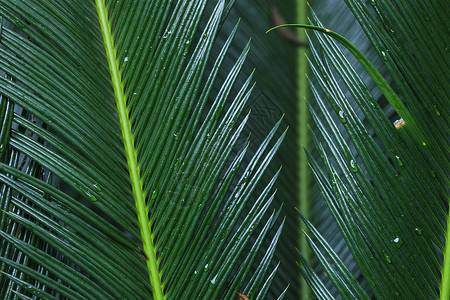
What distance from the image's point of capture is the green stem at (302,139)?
1.04m

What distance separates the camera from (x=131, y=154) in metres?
0.79

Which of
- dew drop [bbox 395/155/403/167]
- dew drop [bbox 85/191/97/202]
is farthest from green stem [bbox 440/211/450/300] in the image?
dew drop [bbox 85/191/97/202]

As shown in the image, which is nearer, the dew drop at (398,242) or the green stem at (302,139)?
the dew drop at (398,242)

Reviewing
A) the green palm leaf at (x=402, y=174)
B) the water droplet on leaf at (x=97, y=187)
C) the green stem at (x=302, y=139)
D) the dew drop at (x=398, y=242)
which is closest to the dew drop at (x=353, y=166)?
the green palm leaf at (x=402, y=174)

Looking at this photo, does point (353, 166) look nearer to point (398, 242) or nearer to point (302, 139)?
point (398, 242)

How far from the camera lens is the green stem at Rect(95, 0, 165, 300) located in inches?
30.6

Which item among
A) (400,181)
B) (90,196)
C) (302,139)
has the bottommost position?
(90,196)

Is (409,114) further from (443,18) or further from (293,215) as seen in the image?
(293,215)

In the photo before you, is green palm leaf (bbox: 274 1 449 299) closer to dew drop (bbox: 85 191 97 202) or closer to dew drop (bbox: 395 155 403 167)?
dew drop (bbox: 395 155 403 167)

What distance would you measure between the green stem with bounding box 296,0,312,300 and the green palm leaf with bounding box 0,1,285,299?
24 cm

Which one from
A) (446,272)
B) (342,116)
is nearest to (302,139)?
(342,116)

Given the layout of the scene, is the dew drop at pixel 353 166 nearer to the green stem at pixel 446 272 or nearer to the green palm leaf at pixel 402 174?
the green palm leaf at pixel 402 174

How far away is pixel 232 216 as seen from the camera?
0.80 m

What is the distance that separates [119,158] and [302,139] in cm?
44
